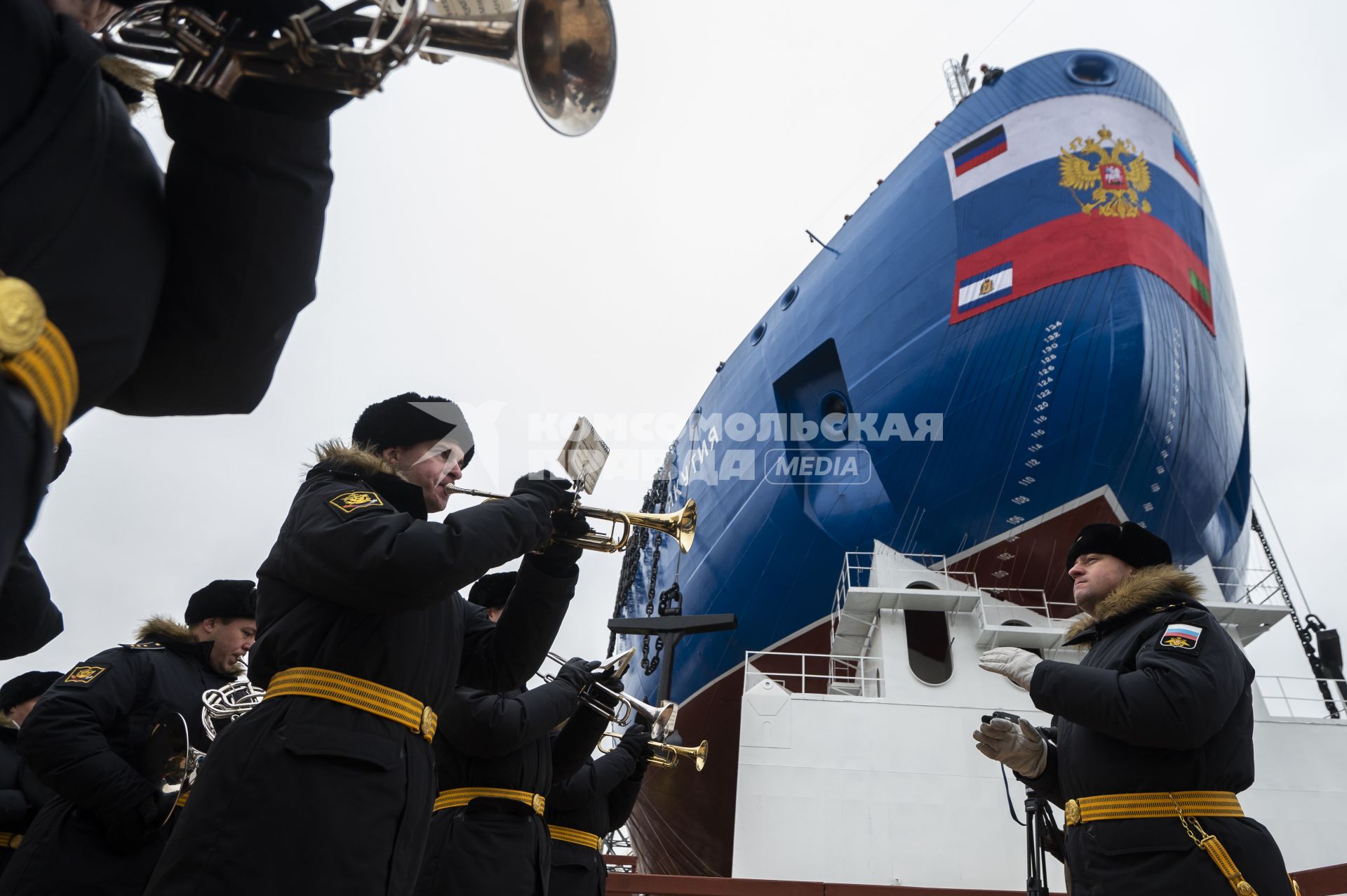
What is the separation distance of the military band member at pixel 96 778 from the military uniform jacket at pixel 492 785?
1018 mm

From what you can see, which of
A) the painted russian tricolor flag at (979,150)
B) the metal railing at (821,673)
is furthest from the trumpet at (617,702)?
the painted russian tricolor flag at (979,150)

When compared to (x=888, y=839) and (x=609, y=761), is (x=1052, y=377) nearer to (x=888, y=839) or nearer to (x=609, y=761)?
(x=888, y=839)

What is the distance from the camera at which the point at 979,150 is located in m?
12.6

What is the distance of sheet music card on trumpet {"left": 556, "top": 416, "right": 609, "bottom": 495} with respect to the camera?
113 inches

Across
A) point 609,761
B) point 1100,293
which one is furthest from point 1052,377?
point 609,761

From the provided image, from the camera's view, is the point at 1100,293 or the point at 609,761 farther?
the point at 1100,293

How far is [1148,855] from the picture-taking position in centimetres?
261

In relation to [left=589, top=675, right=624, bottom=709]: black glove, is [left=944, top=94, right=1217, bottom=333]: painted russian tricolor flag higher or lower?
higher

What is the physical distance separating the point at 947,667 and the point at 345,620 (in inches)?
388

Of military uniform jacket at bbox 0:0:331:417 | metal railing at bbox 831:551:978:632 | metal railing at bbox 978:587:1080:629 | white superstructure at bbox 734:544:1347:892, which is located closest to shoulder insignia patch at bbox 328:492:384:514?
military uniform jacket at bbox 0:0:331:417

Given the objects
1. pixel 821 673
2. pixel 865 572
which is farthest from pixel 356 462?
pixel 821 673

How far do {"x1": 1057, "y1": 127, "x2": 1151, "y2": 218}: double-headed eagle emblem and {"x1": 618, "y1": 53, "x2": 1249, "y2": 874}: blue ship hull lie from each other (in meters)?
0.07

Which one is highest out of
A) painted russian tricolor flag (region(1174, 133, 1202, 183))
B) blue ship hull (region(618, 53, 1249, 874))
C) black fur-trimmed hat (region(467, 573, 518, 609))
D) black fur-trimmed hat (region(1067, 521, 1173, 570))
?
painted russian tricolor flag (region(1174, 133, 1202, 183))

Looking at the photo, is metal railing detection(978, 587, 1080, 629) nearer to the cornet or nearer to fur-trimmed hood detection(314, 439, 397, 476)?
fur-trimmed hood detection(314, 439, 397, 476)
